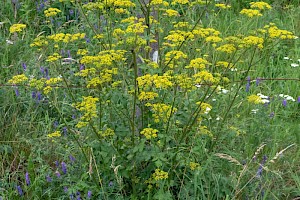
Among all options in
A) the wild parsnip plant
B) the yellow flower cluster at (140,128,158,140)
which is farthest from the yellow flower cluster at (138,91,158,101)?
the yellow flower cluster at (140,128,158,140)

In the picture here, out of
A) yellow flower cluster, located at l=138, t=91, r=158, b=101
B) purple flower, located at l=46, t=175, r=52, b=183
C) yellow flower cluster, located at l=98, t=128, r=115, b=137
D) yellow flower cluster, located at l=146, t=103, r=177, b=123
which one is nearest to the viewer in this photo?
yellow flower cluster, located at l=138, t=91, r=158, b=101

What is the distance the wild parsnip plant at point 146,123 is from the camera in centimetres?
243

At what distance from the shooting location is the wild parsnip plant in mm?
2432

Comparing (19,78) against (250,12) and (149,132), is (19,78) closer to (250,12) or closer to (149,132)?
(149,132)

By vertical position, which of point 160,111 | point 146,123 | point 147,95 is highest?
point 147,95

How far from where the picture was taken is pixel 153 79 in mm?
2246

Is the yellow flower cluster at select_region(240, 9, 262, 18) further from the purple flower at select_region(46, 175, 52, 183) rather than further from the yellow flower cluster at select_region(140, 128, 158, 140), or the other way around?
the purple flower at select_region(46, 175, 52, 183)

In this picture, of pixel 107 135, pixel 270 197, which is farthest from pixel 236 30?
pixel 107 135

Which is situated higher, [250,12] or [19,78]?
[250,12]

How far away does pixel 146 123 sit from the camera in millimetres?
2666

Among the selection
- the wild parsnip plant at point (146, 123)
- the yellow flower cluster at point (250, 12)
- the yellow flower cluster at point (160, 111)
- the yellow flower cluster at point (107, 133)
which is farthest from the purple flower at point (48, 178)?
the yellow flower cluster at point (250, 12)

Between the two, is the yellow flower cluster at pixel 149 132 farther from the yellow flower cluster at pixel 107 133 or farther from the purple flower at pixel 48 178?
the purple flower at pixel 48 178

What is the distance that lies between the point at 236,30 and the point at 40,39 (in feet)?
8.82

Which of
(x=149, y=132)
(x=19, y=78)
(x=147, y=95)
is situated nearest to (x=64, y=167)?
(x=19, y=78)
